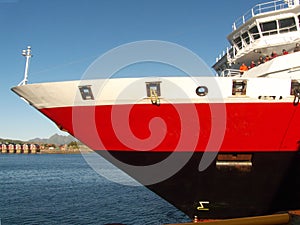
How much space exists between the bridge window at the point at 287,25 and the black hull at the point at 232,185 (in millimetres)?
6735

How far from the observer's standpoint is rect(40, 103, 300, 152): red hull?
29.9 feet

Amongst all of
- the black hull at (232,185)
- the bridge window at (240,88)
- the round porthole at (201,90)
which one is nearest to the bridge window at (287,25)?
the bridge window at (240,88)

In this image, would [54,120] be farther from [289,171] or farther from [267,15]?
[267,15]

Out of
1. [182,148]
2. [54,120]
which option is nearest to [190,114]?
[182,148]

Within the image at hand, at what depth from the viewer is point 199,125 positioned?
9.29m

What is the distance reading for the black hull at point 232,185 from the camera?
32.0 ft

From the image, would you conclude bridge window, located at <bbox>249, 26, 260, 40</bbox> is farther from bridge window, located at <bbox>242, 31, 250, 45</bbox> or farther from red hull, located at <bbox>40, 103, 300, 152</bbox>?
red hull, located at <bbox>40, 103, 300, 152</bbox>

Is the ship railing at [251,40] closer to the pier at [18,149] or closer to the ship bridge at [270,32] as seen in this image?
the ship bridge at [270,32]

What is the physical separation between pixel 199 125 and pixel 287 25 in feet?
25.5

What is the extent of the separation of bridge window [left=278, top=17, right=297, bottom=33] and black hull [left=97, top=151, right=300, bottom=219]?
6.73 meters

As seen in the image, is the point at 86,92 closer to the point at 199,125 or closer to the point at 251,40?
the point at 199,125

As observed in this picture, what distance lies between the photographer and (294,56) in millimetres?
10461

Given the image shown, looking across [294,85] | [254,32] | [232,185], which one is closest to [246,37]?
[254,32]

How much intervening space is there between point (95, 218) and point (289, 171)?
37.9 ft
